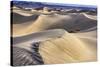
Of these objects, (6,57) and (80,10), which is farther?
(80,10)

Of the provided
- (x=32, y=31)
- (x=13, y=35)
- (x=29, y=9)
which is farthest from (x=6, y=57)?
(x=29, y=9)

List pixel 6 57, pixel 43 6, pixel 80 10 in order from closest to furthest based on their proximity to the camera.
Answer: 1. pixel 6 57
2. pixel 43 6
3. pixel 80 10

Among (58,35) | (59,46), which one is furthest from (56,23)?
(59,46)

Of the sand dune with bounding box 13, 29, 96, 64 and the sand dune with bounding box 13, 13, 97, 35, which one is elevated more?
the sand dune with bounding box 13, 13, 97, 35

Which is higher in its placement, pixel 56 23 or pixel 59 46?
pixel 56 23

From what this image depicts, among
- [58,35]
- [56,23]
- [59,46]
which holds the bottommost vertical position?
[59,46]

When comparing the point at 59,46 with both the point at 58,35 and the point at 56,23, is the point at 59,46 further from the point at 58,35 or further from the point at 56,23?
the point at 56,23

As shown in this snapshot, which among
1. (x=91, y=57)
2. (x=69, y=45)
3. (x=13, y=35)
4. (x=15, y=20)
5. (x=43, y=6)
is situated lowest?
(x=91, y=57)

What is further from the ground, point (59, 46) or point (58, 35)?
point (58, 35)

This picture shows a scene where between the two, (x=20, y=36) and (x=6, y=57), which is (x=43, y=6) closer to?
(x=20, y=36)
